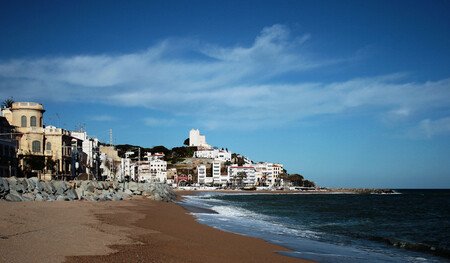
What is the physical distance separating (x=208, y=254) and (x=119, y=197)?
30.0 m

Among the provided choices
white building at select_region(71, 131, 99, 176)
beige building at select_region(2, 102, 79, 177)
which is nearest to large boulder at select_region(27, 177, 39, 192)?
beige building at select_region(2, 102, 79, 177)

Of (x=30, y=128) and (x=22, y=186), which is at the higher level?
(x=30, y=128)

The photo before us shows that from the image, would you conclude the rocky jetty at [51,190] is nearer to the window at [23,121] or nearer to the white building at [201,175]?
the window at [23,121]

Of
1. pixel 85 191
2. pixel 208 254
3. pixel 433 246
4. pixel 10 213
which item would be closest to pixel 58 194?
pixel 85 191

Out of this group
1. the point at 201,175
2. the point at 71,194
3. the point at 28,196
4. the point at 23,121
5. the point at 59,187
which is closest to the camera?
the point at 28,196

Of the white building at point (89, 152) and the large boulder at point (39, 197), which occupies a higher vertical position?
the white building at point (89, 152)

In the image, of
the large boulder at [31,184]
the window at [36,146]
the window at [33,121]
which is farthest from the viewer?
the window at [33,121]

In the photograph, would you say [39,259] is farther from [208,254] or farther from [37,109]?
[37,109]

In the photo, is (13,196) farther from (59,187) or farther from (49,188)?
(59,187)

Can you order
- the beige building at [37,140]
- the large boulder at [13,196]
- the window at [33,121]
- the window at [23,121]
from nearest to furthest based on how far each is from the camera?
the large boulder at [13,196] → the beige building at [37,140] → the window at [23,121] → the window at [33,121]

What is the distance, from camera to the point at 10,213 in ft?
59.7

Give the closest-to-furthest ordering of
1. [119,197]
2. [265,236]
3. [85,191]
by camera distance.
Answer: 1. [265,236]
2. [85,191]
3. [119,197]

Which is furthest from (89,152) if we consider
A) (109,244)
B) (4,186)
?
(109,244)

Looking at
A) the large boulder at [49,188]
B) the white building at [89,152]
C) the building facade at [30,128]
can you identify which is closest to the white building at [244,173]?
the white building at [89,152]
